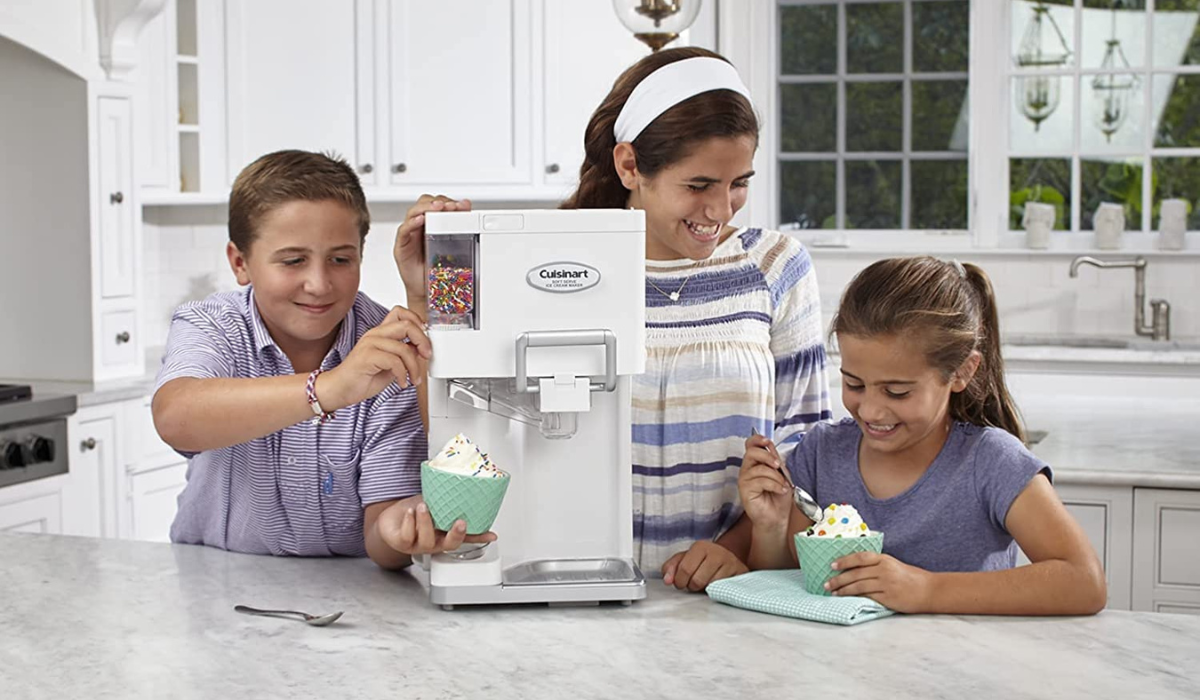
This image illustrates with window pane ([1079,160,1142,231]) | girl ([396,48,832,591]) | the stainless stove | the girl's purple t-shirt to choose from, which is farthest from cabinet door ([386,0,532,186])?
the girl's purple t-shirt

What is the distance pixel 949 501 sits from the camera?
1651 mm

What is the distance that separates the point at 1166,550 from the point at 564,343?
1.69 m

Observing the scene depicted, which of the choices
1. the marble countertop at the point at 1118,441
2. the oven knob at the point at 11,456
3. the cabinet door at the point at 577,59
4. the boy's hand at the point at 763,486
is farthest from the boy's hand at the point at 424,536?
the cabinet door at the point at 577,59

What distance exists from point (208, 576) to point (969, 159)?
3.97 metres

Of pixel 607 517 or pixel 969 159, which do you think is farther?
pixel 969 159

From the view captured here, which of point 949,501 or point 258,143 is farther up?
point 258,143

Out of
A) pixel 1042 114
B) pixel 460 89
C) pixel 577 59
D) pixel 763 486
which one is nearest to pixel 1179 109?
pixel 1042 114

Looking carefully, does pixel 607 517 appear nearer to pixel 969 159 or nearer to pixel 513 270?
pixel 513 270

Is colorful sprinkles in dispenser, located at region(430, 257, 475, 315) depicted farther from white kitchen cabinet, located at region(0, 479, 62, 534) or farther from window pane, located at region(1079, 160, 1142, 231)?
window pane, located at region(1079, 160, 1142, 231)

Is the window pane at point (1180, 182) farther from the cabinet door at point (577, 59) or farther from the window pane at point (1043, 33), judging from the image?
the cabinet door at point (577, 59)

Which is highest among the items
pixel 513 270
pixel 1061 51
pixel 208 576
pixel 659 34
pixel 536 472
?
pixel 1061 51

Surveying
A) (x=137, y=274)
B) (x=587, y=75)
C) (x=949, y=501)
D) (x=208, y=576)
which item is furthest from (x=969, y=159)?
(x=208, y=576)

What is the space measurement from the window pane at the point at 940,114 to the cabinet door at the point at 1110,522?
8.67 feet

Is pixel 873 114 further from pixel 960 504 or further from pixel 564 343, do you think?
pixel 564 343
